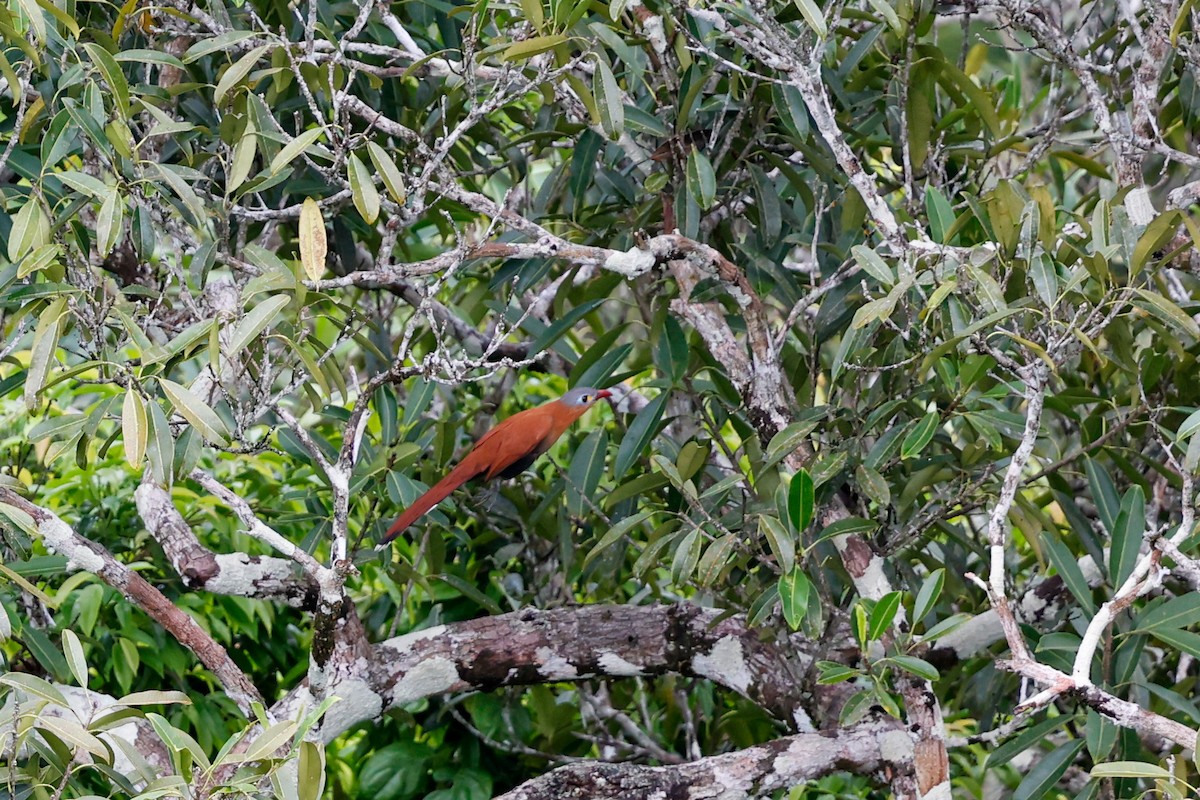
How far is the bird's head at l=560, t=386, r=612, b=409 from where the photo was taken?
285cm

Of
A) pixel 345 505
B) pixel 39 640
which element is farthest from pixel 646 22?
pixel 39 640

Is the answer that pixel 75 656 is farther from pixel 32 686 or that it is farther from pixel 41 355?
pixel 41 355

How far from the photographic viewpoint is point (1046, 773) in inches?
94.1

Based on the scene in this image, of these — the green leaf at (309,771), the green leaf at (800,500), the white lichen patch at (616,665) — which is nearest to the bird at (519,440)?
the white lichen patch at (616,665)

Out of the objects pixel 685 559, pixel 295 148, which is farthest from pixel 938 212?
pixel 295 148

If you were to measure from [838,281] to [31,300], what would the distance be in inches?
57.8

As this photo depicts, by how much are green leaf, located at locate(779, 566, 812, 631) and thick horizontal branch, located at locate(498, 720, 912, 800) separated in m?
0.51

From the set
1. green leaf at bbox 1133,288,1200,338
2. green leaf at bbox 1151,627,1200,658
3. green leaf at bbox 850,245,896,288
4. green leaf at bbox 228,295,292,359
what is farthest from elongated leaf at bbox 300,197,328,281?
green leaf at bbox 1151,627,1200,658

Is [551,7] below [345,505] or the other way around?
the other way around

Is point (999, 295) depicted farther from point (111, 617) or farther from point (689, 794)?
point (111, 617)

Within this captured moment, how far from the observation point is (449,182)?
2.32m

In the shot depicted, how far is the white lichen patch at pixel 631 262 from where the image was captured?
91.8 inches

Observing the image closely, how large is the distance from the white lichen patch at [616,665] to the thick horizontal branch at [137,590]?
785mm

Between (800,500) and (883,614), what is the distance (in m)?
0.23
